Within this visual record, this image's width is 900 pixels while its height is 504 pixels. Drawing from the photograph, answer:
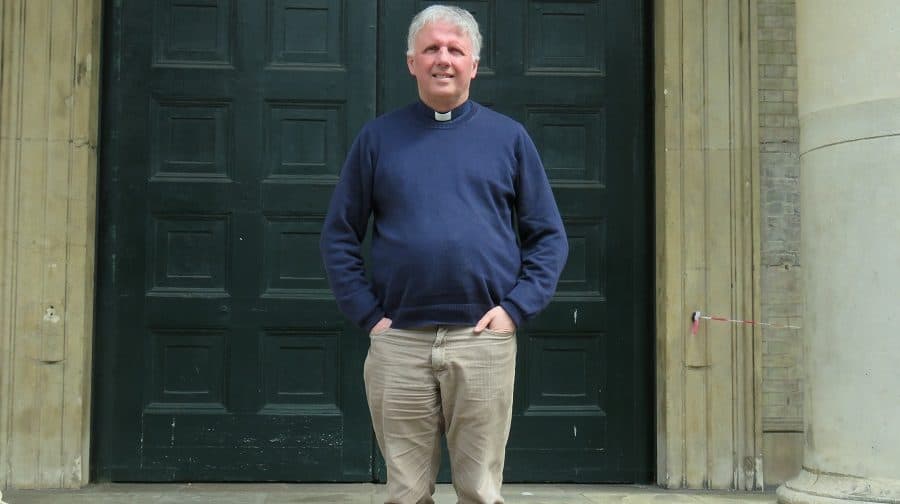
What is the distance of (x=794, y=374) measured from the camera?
6758mm

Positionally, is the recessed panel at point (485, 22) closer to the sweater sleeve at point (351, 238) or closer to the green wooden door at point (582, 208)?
the green wooden door at point (582, 208)

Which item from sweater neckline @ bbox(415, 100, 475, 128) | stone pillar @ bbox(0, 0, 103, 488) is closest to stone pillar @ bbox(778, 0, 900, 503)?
sweater neckline @ bbox(415, 100, 475, 128)

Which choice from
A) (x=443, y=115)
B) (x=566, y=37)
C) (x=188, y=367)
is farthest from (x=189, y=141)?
(x=443, y=115)

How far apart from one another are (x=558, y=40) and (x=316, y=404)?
2593mm

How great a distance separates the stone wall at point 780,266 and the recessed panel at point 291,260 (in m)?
2.59

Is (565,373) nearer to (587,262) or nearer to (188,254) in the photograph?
(587,262)

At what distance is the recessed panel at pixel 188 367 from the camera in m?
6.73

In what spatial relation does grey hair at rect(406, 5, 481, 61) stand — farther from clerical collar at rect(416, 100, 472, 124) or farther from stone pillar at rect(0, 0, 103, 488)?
stone pillar at rect(0, 0, 103, 488)

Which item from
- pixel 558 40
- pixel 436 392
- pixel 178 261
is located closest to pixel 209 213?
pixel 178 261

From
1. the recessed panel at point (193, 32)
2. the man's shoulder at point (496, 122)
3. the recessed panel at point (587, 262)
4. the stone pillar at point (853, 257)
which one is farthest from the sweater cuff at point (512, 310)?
the recessed panel at point (193, 32)

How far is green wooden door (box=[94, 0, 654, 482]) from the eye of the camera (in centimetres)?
671

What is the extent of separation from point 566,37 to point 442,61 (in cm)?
329

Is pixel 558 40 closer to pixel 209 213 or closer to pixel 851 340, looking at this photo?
pixel 209 213

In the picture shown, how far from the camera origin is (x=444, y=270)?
3.81 m
